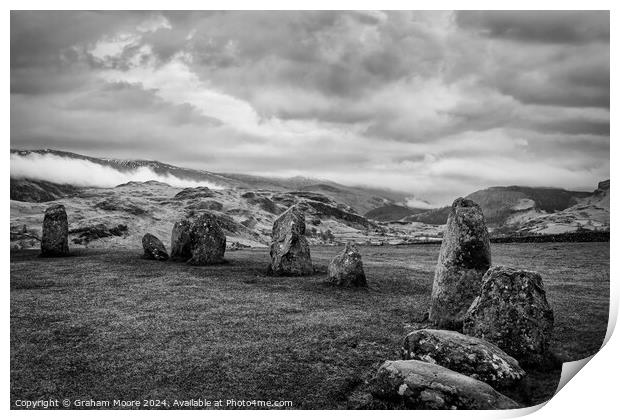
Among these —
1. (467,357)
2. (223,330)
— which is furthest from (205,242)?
(467,357)

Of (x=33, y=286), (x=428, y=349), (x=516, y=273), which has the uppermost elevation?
(x=516, y=273)

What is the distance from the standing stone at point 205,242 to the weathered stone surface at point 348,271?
9388mm

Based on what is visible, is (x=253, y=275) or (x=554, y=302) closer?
(x=554, y=302)

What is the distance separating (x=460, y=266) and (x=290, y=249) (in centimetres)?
1154

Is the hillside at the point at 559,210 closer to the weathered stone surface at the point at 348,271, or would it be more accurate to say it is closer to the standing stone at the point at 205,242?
the weathered stone surface at the point at 348,271

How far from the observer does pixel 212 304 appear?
55.5 ft

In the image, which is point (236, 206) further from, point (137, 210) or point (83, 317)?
point (83, 317)

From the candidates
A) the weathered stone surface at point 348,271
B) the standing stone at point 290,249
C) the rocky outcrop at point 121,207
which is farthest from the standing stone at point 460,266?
the rocky outcrop at point 121,207

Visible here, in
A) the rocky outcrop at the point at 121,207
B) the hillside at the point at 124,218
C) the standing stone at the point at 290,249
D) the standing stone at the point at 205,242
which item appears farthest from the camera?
the rocky outcrop at the point at 121,207

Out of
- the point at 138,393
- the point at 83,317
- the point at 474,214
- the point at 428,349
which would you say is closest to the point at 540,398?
the point at 428,349

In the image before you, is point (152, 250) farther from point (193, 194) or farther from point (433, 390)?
point (193, 194)

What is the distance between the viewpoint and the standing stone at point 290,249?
24297 millimetres

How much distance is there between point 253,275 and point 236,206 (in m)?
90.1

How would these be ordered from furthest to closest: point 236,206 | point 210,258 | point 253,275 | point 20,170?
point 236,206
point 210,258
point 253,275
point 20,170
